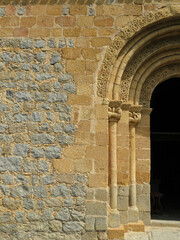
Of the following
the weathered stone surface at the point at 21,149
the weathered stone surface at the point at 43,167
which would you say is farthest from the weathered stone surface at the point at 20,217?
the weathered stone surface at the point at 21,149

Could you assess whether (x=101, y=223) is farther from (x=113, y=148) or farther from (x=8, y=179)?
(x=8, y=179)

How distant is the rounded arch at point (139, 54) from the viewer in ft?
16.2

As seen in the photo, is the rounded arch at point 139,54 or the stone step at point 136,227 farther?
the stone step at point 136,227

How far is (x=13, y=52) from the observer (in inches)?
197

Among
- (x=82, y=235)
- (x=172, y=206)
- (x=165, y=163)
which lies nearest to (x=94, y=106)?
(x=82, y=235)

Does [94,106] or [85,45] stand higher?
[85,45]

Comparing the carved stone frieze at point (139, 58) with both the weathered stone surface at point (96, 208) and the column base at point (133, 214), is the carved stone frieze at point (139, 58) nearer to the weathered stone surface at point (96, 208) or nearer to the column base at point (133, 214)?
the weathered stone surface at point (96, 208)

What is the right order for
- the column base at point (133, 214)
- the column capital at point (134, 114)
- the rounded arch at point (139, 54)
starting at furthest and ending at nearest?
1. the column capital at point (134, 114)
2. the column base at point (133, 214)
3. the rounded arch at point (139, 54)

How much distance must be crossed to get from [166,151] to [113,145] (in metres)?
6.05

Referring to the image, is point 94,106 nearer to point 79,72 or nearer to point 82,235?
point 79,72

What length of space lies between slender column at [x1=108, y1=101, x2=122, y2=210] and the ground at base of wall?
590 millimetres

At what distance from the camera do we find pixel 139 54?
5.34 m

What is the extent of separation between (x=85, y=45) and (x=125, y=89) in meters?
1.08

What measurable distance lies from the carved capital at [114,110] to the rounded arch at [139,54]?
0.40 ft
